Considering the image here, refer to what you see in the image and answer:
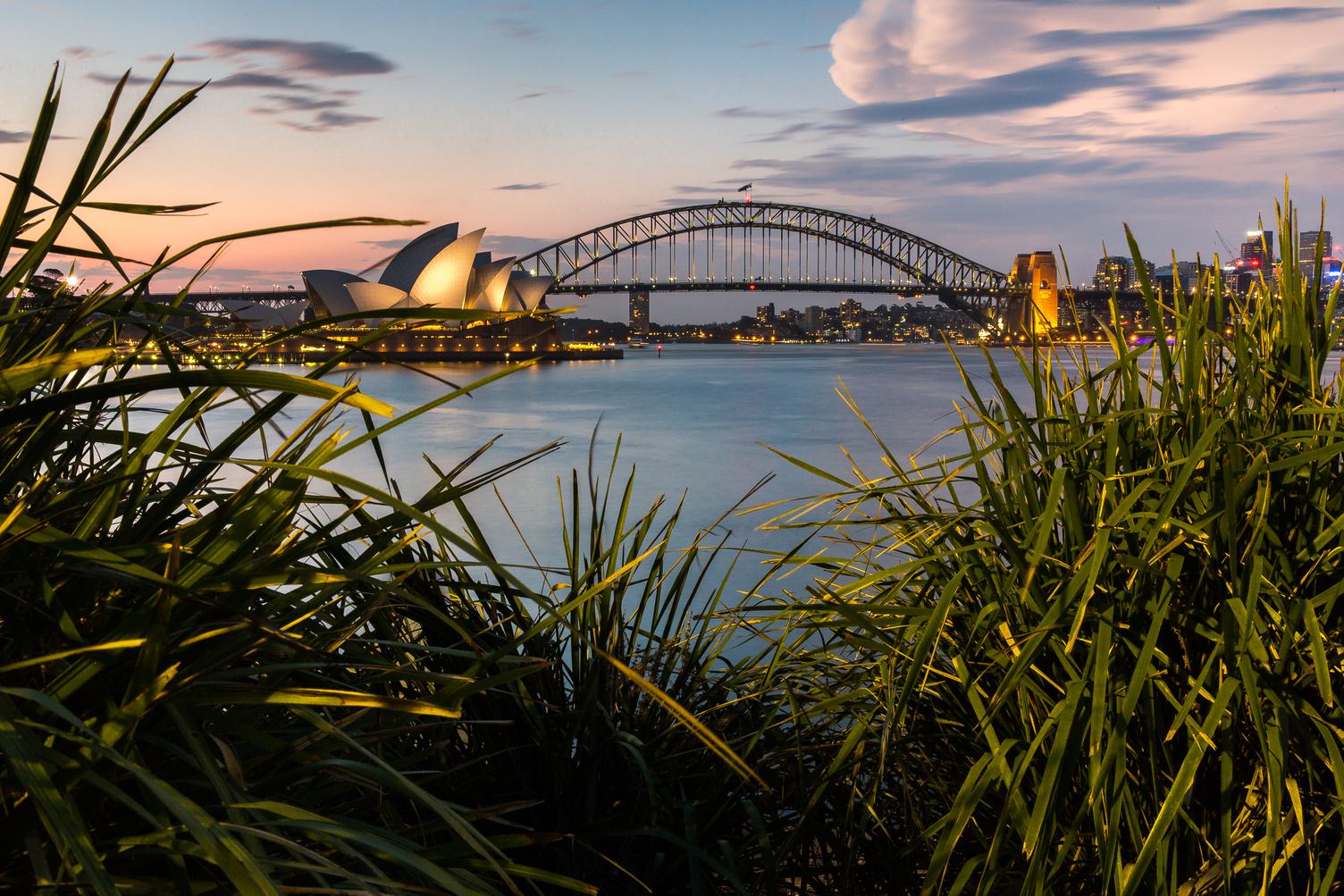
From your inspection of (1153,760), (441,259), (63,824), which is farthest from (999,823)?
(441,259)

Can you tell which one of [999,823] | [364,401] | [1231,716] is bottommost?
[999,823]

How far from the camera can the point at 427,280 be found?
215 ft

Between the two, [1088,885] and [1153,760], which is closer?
[1153,760]

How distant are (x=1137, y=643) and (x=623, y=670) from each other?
0.91m

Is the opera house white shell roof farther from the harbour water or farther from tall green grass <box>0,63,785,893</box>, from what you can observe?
tall green grass <box>0,63,785,893</box>

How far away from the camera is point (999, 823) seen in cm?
143

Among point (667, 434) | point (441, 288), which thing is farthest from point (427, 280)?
point (667, 434)

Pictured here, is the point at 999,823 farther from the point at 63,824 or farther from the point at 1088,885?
the point at 63,824

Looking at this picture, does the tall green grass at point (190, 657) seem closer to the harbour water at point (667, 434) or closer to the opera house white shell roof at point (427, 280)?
the harbour water at point (667, 434)

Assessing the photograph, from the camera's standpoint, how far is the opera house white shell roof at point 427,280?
65.6 m

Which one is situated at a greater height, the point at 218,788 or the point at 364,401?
the point at 364,401

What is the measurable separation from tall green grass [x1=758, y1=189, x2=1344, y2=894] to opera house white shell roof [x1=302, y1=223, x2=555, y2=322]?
2441 inches

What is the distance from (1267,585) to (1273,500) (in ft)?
0.83

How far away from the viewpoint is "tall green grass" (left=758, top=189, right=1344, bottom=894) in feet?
4.68
